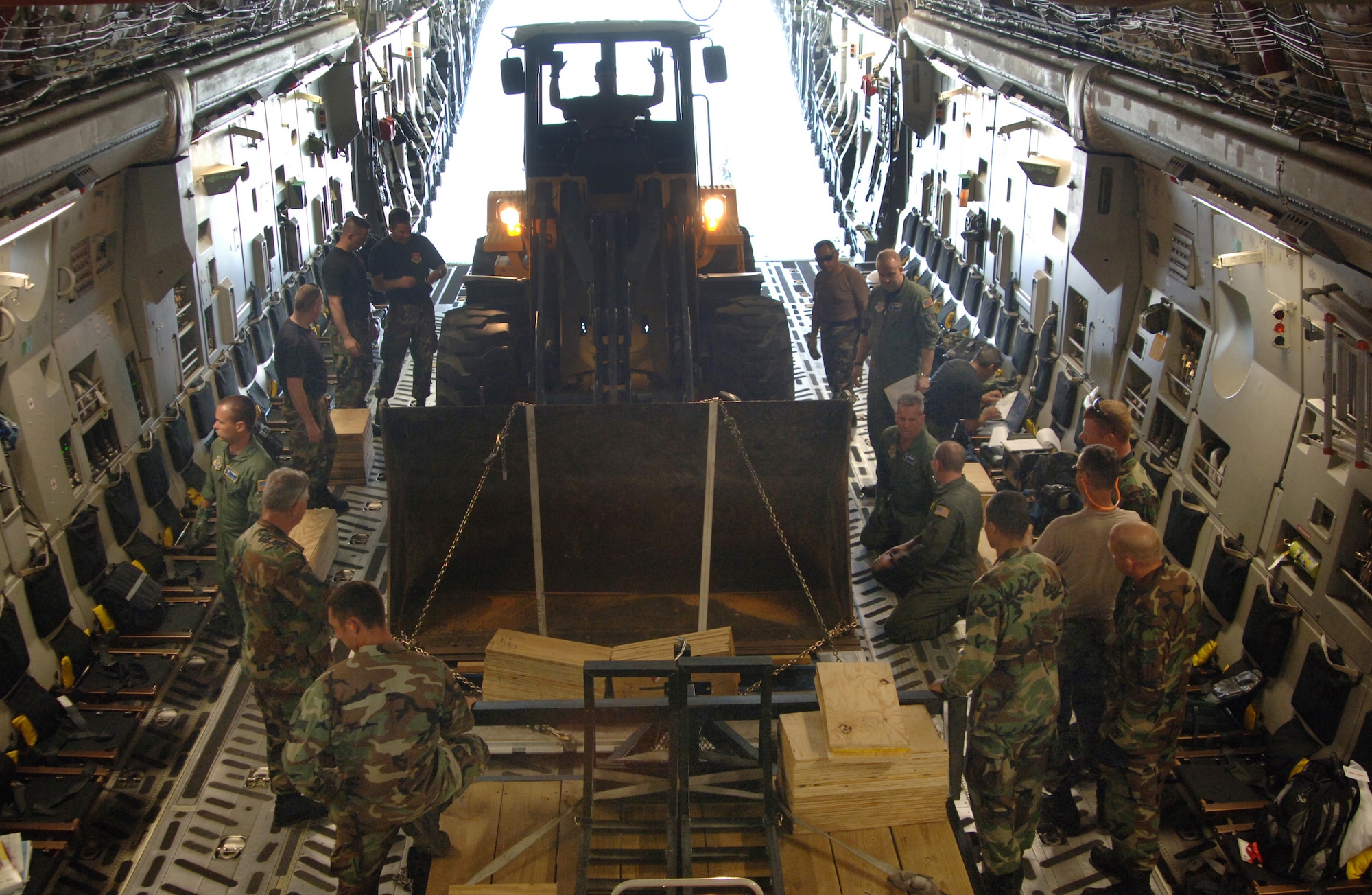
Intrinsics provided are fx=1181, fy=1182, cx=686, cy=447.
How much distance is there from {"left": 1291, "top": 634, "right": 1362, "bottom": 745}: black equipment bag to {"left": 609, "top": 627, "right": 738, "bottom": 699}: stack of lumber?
2.49 m

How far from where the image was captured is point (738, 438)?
19.7ft

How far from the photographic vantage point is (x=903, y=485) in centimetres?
677

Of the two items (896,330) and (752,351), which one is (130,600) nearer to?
(752,351)

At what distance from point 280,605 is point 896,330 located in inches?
194

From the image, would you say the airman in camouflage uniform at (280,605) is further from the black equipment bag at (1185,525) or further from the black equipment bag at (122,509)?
the black equipment bag at (1185,525)

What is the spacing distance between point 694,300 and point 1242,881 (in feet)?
14.4

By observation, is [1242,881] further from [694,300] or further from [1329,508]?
[694,300]

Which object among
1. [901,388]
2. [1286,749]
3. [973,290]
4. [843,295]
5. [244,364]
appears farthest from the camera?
[973,290]

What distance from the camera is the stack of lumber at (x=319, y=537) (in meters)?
6.89

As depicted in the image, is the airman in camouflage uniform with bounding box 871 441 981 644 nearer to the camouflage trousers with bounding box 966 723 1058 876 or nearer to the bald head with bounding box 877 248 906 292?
the camouflage trousers with bounding box 966 723 1058 876

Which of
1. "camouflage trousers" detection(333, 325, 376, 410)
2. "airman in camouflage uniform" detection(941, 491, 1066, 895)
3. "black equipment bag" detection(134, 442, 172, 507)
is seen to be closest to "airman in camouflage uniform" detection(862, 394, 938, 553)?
"airman in camouflage uniform" detection(941, 491, 1066, 895)

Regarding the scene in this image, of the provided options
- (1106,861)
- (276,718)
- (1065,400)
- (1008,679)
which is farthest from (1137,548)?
(1065,400)

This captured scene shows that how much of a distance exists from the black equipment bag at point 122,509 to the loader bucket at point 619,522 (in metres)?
1.96

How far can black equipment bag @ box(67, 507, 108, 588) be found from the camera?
622cm
